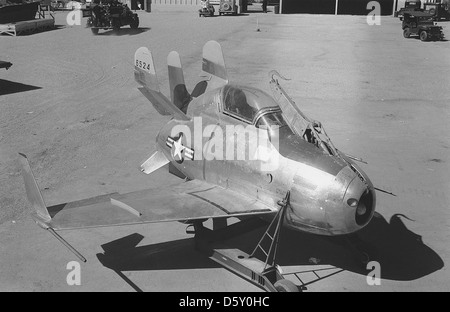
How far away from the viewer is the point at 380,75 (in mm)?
23641

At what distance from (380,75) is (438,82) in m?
2.56

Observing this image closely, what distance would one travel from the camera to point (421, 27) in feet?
108

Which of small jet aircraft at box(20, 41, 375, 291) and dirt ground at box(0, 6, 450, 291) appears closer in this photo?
small jet aircraft at box(20, 41, 375, 291)

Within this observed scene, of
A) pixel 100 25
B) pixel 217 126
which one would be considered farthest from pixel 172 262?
pixel 100 25

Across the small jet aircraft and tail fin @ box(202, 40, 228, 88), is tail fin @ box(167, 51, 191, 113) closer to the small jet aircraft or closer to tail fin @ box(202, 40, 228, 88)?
tail fin @ box(202, 40, 228, 88)

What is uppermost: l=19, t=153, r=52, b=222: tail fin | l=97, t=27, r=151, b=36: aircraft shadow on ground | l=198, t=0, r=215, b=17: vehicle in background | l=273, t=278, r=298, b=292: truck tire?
l=198, t=0, r=215, b=17: vehicle in background

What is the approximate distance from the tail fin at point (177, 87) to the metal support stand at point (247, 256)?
10.8ft

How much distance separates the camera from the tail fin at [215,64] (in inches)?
467

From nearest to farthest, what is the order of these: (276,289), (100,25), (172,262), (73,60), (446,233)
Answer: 1. (276,289)
2. (172,262)
3. (446,233)
4. (73,60)
5. (100,25)

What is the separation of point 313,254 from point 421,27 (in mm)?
27978

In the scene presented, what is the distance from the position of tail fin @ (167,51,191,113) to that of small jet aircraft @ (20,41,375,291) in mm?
1573

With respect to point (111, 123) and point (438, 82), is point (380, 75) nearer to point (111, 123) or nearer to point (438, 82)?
point (438, 82)

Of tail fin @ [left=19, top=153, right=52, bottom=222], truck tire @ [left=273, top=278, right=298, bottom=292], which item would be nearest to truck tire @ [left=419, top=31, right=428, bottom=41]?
truck tire @ [left=273, top=278, right=298, bottom=292]

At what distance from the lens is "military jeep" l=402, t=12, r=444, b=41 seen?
3241 cm
